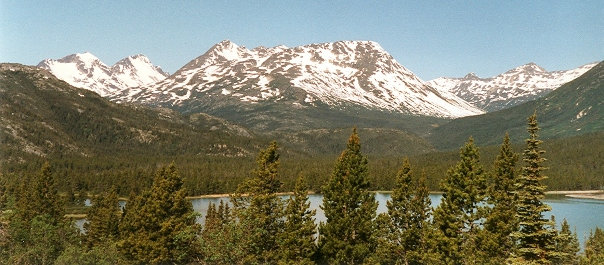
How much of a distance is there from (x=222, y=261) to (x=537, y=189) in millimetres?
25406

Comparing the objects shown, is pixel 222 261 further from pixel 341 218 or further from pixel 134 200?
pixel 134 200

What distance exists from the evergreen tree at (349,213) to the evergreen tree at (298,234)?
222 cm

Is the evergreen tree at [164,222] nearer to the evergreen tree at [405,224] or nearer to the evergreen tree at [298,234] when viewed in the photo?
the evergreen tree at [298,234]

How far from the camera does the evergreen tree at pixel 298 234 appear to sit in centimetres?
5378

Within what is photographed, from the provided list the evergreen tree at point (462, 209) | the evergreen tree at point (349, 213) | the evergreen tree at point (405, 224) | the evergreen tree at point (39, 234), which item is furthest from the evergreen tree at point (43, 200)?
the evergreen tree at point (462, 209)

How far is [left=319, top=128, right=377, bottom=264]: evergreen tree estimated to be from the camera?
2244 inches

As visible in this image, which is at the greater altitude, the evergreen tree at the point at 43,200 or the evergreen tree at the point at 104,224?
the evergreen tree at the point at 43,200

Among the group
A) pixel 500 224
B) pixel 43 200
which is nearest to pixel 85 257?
pixel 500 224

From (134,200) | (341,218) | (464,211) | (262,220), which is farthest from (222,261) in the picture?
(134,200)

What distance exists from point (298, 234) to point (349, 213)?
6.86m

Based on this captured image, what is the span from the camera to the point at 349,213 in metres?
58.1

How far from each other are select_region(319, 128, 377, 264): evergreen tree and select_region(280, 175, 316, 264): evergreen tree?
222cm

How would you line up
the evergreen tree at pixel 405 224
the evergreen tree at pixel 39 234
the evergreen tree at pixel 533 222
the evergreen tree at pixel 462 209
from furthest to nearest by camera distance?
the evergreen tree at pixel 405 224 → the evergreen tree at pixel 462 209 → the evergreen tree at pixel 39 234 → the evergreen tree at pixel 533 222

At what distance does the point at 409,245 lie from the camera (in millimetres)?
65375
